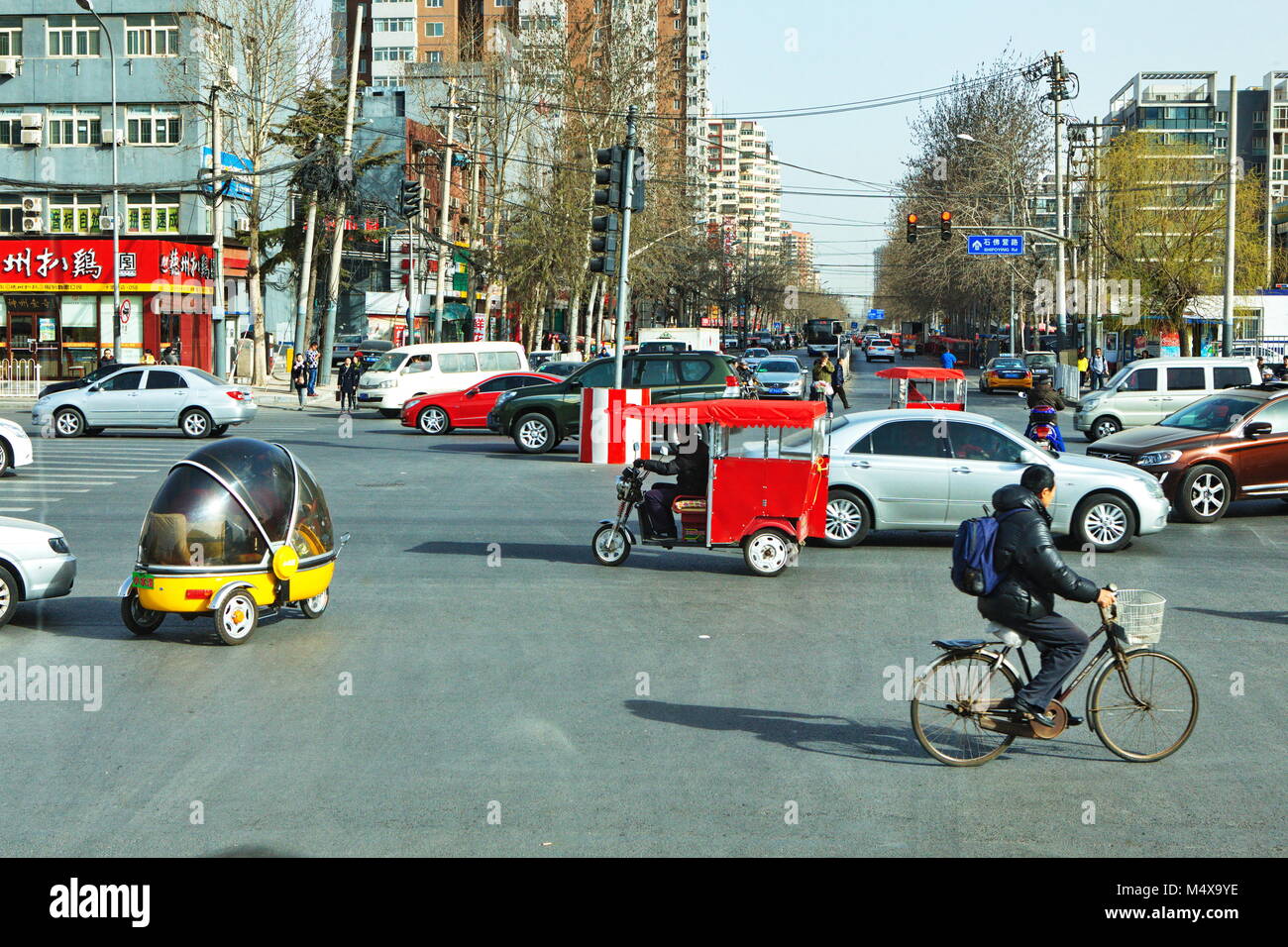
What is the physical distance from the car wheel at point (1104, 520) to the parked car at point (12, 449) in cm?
1604

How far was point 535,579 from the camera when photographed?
539 inches

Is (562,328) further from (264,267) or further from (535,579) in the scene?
(535,579)

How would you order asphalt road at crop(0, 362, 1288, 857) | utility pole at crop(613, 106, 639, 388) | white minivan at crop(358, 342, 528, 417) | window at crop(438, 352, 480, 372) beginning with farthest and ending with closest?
window at crop(438, 352, 480, 372), white minivan at crop(358, 342, 528, 417), utility pole at crop(613, 106, 639, 388), asphalt road at crop(0, 362, 1288, 857)

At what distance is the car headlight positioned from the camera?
1836 cm

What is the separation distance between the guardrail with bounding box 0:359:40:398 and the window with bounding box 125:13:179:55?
1302 cm

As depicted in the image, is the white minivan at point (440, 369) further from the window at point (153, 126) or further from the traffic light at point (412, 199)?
the window at point (153, 126)

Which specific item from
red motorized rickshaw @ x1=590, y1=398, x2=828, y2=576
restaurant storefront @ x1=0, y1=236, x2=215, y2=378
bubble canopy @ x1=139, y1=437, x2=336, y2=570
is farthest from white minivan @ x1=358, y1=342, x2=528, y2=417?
bubble canopy @ x1=139, y1=437, x2=336, y2=570

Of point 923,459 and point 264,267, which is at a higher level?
point 264,267

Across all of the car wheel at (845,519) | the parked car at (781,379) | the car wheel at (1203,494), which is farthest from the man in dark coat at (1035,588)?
the parked car at (781,379)

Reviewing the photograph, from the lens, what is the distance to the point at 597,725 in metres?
8.51

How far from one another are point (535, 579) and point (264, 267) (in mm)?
48113

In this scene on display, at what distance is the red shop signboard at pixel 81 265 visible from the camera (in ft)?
167

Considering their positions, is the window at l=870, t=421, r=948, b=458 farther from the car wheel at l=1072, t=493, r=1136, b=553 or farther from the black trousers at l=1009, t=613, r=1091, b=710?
the black trousers at l=1009, t=613, r=1091, b=710
